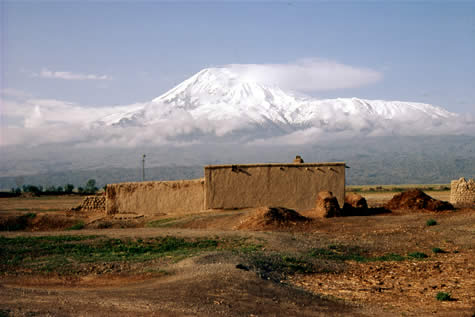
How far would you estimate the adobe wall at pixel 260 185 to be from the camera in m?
26.1

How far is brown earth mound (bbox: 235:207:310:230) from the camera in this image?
20.2 meters

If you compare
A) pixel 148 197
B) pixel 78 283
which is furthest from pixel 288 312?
pixel 148 197

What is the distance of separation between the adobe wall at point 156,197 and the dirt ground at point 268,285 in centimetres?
915

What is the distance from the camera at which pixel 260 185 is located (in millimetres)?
26125

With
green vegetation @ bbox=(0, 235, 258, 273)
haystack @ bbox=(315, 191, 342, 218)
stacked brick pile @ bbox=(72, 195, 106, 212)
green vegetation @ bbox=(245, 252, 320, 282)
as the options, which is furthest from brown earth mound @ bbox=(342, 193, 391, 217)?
stacked brick pile @ bbox=(72, 195, 106, 212)

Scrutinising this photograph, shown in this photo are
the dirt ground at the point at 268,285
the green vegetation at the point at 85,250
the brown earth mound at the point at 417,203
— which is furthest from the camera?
the brown earth mound at the point at 417,203

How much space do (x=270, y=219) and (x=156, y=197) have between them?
31.5ft

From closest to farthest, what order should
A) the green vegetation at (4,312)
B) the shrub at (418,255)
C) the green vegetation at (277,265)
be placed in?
the green vegetation at (4,312)
the green vegetation at (277,265)
the shrub at (418,255)

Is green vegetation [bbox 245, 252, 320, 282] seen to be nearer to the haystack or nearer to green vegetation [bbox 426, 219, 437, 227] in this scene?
green vegetation [bbox 426, 219, 437, 227]

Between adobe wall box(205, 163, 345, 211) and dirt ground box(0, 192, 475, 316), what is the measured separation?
8.12 m

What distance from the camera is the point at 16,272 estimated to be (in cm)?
1246

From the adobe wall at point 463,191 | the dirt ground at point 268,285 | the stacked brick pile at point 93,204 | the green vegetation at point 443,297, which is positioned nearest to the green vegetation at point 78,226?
the stacked brick pile at point 93,204

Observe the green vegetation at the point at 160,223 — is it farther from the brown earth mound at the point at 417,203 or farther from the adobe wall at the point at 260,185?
the brown earth mound at the point at 417,203

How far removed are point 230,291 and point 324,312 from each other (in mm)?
1753
